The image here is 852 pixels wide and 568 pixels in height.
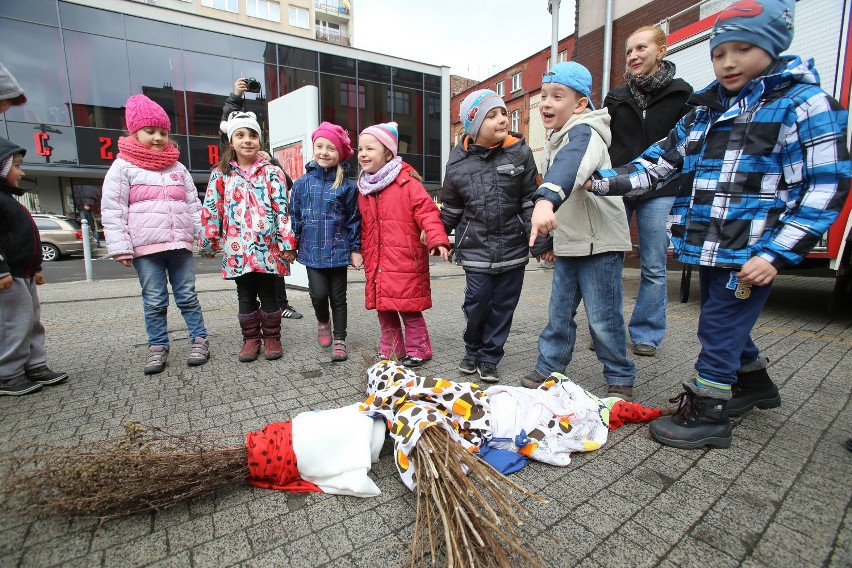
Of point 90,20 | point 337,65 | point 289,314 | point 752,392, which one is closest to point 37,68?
point 90,20

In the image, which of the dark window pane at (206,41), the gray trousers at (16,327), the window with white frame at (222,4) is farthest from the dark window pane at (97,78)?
the gray trousers at (16,327)

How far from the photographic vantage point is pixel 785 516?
159cm

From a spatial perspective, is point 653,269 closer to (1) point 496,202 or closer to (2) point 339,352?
(1) point 496,202

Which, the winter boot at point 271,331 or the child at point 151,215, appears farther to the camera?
the winter boot at point 271,331

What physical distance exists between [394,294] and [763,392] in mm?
2325

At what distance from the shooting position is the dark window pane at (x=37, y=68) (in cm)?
1688

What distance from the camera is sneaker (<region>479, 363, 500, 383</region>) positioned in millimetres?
2990

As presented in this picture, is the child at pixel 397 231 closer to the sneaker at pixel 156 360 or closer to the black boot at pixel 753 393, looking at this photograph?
the sneaker at pixel 156 360

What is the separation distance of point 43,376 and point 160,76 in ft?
67.8

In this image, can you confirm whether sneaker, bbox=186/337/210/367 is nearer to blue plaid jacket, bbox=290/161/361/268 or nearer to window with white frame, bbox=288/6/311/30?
blue plaid jacket, bbox=290/161/361/268

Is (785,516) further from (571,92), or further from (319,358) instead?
(319,358)

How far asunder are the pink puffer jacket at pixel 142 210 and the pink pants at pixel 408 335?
5.55 ft

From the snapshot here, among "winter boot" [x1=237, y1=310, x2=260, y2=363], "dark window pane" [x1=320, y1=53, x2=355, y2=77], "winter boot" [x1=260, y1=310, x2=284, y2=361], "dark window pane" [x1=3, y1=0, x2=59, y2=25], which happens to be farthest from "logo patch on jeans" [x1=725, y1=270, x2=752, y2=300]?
"dark window pane" [x1=3, y1=0, x2=59, y2=25]

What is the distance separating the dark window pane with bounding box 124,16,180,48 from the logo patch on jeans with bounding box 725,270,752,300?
76.8 feet
